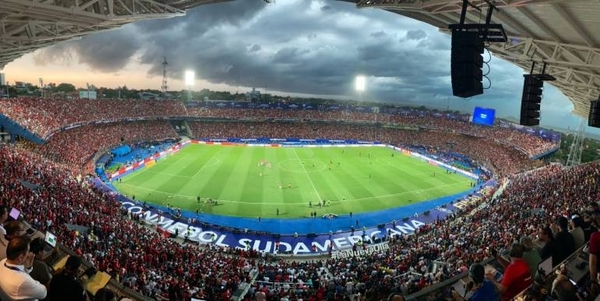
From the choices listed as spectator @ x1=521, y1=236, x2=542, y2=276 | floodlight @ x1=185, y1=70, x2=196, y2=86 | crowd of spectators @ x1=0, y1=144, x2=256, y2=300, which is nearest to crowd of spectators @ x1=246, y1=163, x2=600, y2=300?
crowd of spectators @ x1=0, y1=144, x2=256, y2=300

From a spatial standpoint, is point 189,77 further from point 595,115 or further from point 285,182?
point 595,115

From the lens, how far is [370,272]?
17.1 meters

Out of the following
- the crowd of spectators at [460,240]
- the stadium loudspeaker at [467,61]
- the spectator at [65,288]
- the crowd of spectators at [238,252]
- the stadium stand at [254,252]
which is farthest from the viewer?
the crowd of spectators at [460,240]

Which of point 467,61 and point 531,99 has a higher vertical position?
point 467,61

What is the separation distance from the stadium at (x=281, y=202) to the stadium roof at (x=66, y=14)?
41.4 inches

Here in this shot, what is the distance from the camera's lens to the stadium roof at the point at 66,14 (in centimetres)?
1256

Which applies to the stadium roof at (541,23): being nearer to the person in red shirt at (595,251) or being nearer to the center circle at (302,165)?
the person in red shirt at (595,251)

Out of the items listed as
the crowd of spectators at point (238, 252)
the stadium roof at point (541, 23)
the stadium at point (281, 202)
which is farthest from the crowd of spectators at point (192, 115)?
the stadium roof at point (541, 23)

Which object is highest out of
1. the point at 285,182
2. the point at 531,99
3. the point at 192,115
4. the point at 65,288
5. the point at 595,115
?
the point at 531,99

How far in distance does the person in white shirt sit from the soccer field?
85.6 feet

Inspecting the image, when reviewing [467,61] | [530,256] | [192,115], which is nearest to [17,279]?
[530,256]

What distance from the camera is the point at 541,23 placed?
45.4 feet

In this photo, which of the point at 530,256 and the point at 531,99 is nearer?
the point at 530,256

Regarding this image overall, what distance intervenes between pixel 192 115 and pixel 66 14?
6223 centimetres
